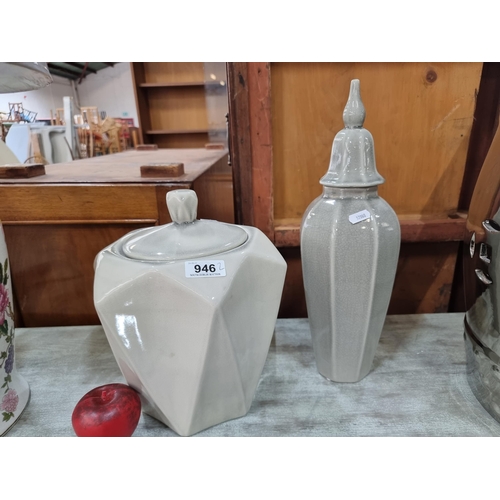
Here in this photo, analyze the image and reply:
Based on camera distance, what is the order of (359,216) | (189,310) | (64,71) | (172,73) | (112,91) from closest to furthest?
(189,310) < (359,216) < (64,71) < (112,91) < (172,73)

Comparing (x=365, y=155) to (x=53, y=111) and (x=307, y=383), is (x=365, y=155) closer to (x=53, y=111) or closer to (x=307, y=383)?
(x=307, y=383)

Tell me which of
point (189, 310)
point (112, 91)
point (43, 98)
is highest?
point (112, 91)

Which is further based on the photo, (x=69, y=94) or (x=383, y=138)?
(x=69, y=94)

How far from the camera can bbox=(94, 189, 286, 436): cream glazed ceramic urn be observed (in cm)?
49

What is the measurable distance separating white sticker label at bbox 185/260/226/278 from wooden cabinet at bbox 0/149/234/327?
33 centimetres

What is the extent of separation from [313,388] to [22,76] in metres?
0.77

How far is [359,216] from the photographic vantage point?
0.59m

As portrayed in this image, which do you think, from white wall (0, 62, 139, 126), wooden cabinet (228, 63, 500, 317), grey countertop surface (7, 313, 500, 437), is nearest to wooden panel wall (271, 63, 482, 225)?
wooden cabinet (228, 63, 500, 317)

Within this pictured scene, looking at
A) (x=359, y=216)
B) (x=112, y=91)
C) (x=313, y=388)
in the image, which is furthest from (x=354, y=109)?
(x=112, y=91)

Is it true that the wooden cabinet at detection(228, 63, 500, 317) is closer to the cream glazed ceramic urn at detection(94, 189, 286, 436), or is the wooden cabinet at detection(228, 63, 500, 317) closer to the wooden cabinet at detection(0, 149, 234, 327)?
the wooden cabinet at detection(0, 149, 234, 327)

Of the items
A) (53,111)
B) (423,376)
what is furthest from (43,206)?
(423,376)

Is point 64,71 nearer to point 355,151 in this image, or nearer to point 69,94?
point 69,94

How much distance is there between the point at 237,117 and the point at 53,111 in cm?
54

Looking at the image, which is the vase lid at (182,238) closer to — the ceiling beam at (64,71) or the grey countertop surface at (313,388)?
the grey countertop surface at (313,388)
